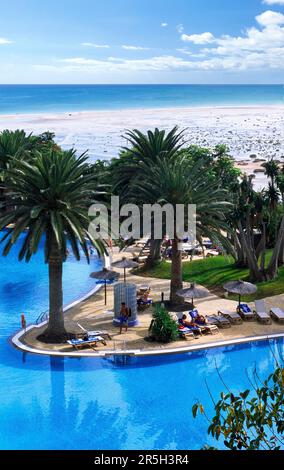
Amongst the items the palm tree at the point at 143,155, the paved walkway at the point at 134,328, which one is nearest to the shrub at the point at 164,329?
the paved walkway at the point at 134,328

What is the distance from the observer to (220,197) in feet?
82.0

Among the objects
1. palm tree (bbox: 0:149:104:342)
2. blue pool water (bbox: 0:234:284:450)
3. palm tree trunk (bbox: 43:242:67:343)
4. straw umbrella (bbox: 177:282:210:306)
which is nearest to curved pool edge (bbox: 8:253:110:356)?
blue pool water (bbox: 0:234:284:450)

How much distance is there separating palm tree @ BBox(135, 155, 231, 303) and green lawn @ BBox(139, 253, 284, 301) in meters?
3.73

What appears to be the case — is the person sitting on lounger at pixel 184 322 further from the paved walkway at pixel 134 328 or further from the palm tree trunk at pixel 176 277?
the palm tree trunk at pixel 176 277

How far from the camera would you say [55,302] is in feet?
71.2

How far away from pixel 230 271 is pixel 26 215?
13433 millimetres

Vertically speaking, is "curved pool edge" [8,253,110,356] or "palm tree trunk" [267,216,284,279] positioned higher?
"palm tree trunk" [267,216,284,279]

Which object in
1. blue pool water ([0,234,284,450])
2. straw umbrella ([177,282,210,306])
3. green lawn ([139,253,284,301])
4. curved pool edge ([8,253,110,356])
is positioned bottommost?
blue pool water ([0,234,284,450])

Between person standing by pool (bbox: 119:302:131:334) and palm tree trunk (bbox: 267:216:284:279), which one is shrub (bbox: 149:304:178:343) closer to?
person standing by pool (bbox: 119:302:131:334)

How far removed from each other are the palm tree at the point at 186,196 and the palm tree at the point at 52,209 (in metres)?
3.91

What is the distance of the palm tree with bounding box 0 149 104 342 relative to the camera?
2050cm

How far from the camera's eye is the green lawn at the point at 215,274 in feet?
89.8
